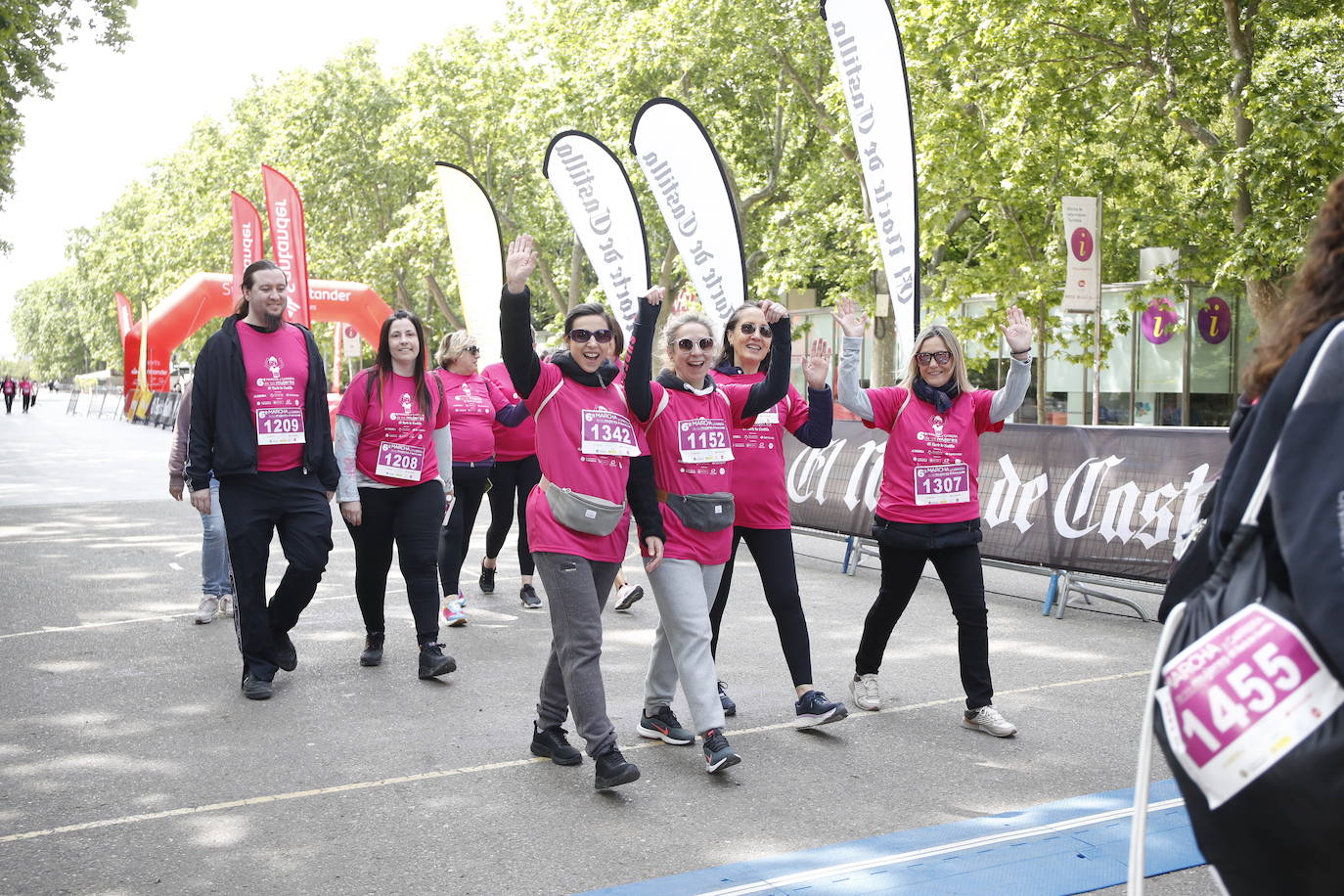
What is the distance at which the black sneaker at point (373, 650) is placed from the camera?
6.84 meters

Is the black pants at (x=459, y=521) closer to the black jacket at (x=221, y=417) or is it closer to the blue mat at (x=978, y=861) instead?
the black jacket at (x=221, y=417)

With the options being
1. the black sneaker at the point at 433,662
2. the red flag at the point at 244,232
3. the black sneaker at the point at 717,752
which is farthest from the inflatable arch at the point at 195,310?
the black sneaker at the point at 717,752

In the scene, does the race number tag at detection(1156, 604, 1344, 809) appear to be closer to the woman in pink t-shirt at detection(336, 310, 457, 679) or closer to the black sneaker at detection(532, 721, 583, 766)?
the black sneaker at detection(532, 721, 583, 766)

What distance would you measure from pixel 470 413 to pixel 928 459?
3.75m

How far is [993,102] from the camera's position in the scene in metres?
18.0

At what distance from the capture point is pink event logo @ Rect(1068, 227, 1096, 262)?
1609 centimetres

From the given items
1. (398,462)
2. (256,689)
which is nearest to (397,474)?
(398,462)

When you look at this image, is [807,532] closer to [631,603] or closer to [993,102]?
[631,603]

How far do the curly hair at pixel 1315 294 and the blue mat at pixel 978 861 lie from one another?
7.24 feet

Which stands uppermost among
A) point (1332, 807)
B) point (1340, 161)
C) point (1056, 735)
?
point (1340, 161)

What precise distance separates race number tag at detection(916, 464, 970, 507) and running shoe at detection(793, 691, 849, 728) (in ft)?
3.17

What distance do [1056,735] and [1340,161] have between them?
12352mm

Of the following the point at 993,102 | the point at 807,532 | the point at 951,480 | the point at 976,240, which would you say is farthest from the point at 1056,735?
the point at 976,240

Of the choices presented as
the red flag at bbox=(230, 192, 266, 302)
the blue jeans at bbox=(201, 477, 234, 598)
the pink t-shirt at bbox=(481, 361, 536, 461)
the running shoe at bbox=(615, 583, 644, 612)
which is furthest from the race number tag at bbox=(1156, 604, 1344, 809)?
the red flag at bbox=(230, 192, 266, 302)
